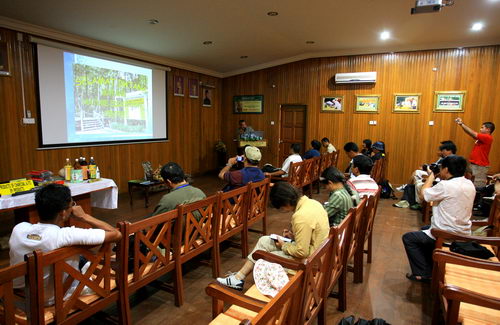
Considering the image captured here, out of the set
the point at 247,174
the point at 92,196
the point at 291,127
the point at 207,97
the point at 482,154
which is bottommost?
the point at 92,196

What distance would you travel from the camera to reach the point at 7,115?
4.42 metres

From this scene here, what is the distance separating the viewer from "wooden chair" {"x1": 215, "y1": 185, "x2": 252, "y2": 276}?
267cm

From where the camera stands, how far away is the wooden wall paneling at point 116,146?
14.6ft

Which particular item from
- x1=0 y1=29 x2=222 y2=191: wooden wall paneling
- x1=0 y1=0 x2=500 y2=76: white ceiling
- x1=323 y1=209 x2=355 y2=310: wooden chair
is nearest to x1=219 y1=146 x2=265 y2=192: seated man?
x1=323 y1=209 x2=355 y2=310: wooden chair

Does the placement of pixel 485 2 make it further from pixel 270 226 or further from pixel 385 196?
pixel 270 226

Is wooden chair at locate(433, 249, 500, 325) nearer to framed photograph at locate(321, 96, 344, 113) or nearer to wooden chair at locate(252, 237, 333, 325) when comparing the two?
wooden chair at locate(252, 237, 333, 325)

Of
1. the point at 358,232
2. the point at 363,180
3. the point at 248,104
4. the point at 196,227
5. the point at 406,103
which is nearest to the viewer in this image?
the point at 196,227

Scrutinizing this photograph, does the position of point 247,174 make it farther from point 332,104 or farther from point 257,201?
point 332,104

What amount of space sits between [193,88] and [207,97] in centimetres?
64

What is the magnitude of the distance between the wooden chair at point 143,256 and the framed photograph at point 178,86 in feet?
18.9

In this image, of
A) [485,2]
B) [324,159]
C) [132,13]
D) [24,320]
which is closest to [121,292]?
[24,320]

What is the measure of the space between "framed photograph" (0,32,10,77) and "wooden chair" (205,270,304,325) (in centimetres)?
480

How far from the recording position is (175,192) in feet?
7.93

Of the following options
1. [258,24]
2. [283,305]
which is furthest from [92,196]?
[258,24]
